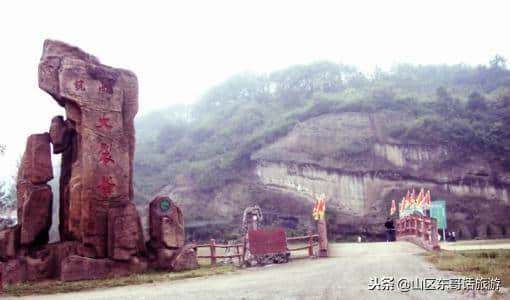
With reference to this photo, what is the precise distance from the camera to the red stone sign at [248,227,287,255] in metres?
12.8

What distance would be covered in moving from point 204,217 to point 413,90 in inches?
891

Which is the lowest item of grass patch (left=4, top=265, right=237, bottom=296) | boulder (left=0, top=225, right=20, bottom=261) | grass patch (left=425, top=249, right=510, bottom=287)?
grass patch (left=4, top=265, right=237, bottom=296)

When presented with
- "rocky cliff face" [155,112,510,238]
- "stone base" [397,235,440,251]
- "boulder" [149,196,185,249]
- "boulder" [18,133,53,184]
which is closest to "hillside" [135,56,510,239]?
"rocky cliff face" [155,112,510,238]

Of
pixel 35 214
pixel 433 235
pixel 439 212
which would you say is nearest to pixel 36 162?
pixel 35 214

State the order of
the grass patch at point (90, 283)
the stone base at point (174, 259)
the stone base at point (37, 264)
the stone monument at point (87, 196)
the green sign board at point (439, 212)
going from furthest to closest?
the green sign board at point (439, 212)
the stone base at point (174, 259)
the stone monument at point (87, 196)
the stone base at point (37, 264)
the grass patch at point (90, 283)

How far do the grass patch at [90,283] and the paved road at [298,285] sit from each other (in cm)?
56

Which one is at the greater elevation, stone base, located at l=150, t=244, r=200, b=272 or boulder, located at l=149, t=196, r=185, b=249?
boulder, located at l=149, t=196, r=185, b=249

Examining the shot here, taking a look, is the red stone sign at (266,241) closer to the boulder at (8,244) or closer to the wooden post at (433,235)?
the wooden post at (433,235)

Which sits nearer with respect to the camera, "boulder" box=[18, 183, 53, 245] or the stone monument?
the stone monument

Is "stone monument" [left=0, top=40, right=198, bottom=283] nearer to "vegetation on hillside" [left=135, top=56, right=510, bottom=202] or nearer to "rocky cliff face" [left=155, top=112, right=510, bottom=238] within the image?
"rocky cliff face" [left=155, top=112, right=510, bottom=238]

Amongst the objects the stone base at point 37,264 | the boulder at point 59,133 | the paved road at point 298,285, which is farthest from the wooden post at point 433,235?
the boulder at point 59,133

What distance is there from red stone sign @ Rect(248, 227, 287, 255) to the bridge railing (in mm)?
5190

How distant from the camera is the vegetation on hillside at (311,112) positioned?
35.8 meters

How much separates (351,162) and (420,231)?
19.1 metres
